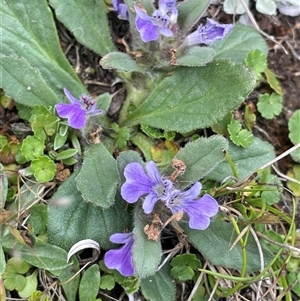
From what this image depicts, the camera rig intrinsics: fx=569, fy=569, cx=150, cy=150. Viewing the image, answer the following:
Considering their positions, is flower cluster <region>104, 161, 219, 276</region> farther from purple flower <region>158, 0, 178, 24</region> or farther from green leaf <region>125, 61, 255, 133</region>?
purple flower <region>158, 0, 178, 24</region>

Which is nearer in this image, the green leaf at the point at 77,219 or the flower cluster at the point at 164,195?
the flower cluster at the point at 164,195

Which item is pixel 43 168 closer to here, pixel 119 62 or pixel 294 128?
pixel 119 62

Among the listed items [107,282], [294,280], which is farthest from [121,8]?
[294,280]

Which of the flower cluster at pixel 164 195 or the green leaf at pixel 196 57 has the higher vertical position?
the green leaf at pixel 196 57

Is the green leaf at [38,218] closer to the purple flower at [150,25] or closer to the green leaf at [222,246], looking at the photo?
the green leaf at [222,246]

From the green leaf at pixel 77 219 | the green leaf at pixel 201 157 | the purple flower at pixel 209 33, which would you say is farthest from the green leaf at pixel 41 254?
the purple flower at pixel 209 33

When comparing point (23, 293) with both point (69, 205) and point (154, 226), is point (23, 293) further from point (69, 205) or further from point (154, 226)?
point (154, 226)

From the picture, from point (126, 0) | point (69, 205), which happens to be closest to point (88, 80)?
point (126, 0)
